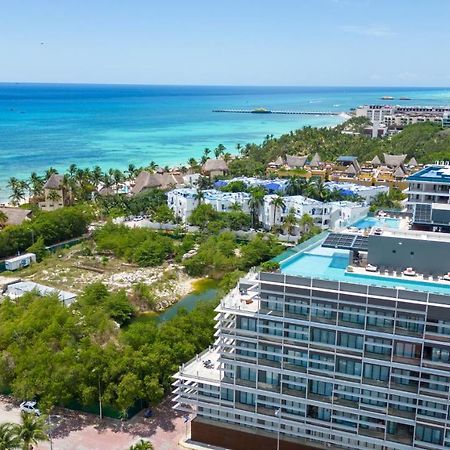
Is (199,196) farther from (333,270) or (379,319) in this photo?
(379,319)

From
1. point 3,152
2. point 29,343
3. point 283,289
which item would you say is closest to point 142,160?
point 3,152

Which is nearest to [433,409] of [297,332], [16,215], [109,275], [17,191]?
[297,332]

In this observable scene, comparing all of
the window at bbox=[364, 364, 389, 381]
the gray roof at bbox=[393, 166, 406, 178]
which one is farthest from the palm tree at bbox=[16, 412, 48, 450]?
the gray roof at bbox=[393, 166, 406, 178]

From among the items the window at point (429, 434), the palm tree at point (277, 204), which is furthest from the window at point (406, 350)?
the palm tree at point (277, 204)

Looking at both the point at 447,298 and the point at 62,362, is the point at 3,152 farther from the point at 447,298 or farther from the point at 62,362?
the point at 447,298

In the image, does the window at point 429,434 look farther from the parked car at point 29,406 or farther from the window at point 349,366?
the parked car at point 29,406

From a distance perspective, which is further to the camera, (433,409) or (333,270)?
(333,270)

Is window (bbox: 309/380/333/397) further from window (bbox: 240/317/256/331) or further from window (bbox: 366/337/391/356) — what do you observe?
window (bbox: 240/317/256/331)
